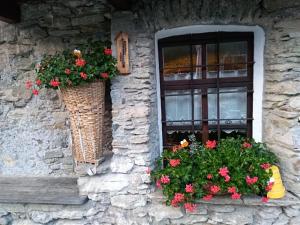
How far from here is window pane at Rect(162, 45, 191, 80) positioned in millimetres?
2629

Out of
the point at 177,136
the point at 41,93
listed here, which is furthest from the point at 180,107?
the point at 41,93

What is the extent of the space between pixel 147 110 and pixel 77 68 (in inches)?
27.1

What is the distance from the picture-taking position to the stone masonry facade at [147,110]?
217 centimetres

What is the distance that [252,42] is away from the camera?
248 cm

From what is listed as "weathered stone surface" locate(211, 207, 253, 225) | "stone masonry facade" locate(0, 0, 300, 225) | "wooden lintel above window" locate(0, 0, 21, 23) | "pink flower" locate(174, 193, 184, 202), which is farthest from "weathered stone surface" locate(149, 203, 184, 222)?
"wooden lintel above window" locate(0, 0, 21, 23)

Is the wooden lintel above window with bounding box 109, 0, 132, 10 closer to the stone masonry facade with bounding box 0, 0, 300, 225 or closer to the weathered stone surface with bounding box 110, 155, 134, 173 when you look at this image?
the stone masonry facade with bounding box 0, 0, 300, 225

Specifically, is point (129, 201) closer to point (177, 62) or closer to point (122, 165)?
point (122, 165)

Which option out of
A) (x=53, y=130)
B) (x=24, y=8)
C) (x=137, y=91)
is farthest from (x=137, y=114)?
(x=24, y=8)

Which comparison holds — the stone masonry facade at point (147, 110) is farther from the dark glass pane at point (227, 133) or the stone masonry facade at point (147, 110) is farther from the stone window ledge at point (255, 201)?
the dark glass pane at point (227, 133)

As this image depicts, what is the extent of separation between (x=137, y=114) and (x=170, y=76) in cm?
62

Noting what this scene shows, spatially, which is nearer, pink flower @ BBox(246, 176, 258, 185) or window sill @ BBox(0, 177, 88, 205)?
pink flower @ BBox(246, 176, 258, 185)

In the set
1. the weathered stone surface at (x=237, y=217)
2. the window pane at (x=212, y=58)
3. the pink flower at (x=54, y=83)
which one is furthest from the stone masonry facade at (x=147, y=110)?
the pink flower at (x=54, y=83)

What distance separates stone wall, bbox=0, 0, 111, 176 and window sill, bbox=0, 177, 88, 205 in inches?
4.8

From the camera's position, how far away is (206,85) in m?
2.62
